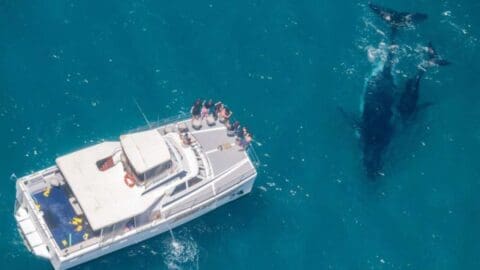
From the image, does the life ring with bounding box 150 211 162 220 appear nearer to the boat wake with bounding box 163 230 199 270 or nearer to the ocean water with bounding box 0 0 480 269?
the ocean water with bounding box 0 0 480 269

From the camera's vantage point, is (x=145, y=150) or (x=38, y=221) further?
(x=145, y=150)

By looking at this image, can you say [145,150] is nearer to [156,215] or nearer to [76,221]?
[156,215]

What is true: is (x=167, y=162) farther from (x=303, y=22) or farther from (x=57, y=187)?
(x=303, y=22)

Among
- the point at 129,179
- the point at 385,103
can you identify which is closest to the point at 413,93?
the point at 385,103

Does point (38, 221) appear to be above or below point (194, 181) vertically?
above

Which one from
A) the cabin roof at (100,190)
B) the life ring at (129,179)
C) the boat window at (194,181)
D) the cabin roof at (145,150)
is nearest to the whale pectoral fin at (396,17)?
the boat window at (194,181)

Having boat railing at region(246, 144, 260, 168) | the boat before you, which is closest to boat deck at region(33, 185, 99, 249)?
the boat
